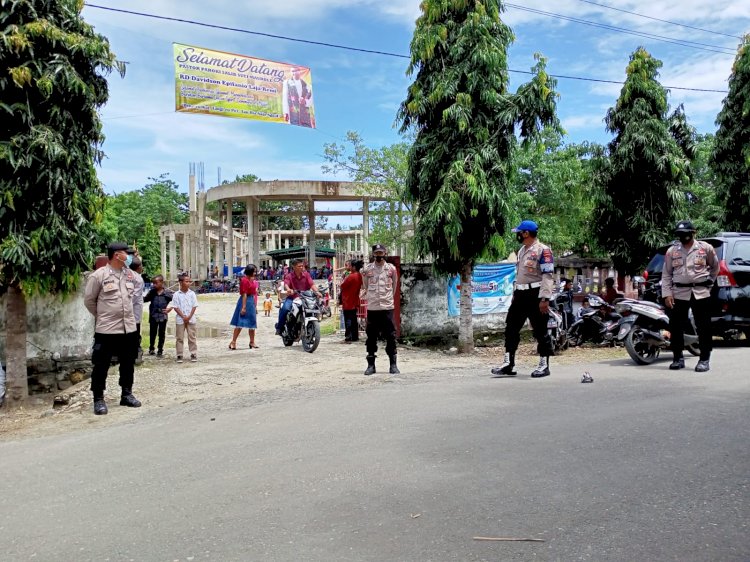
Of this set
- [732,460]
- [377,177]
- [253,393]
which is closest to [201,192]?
[377,177]

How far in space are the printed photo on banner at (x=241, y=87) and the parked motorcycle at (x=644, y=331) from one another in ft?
70.1

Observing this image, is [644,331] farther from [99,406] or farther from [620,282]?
[620,282]

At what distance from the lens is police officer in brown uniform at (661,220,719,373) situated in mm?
7789

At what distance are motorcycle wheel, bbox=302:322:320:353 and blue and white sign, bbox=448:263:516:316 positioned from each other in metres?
3.69

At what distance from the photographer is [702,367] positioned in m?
7.56

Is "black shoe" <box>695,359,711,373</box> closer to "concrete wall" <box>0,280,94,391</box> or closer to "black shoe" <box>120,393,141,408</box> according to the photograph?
"black shoe" <box>120,393,141,408</box>

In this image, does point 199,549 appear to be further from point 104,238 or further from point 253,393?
point 104,238

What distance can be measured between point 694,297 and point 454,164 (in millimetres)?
4060

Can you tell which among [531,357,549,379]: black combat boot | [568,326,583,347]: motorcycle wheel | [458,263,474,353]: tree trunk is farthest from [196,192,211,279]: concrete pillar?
[531,357,549,379]: black combat boot

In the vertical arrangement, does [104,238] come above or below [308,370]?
above

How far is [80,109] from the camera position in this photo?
767 centimetres

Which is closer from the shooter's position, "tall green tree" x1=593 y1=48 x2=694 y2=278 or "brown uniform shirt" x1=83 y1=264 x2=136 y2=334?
"brown uniform shirt" x1=83 y1=264 x2=136 y2=334

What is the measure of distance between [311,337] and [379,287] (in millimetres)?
3363

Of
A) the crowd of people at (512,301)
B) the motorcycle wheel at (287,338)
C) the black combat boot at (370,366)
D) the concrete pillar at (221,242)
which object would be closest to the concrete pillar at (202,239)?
the concrete pillar at (221,242)
